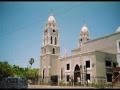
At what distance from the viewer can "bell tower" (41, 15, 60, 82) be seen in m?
37.1

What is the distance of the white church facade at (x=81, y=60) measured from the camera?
27.6 meters

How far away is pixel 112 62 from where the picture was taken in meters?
29.0

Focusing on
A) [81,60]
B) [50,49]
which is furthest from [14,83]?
[50,49]

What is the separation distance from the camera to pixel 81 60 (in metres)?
29.7

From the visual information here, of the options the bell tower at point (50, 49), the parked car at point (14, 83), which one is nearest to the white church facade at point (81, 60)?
the bell tower at point (50, 49)

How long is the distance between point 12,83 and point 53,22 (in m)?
26.7

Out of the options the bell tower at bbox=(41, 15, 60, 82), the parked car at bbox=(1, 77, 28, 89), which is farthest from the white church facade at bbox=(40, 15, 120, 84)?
the parked car at bbox=(1, 77, 28, 89)

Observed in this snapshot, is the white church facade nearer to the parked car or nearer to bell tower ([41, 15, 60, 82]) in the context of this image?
bell tower ([41, 15, 60, 82])

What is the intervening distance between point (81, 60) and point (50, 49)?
9786 millimetres

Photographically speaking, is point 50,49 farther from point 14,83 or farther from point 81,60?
point 14,83

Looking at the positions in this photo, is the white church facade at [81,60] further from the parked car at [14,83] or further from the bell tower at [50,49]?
the parked car at [14,83]

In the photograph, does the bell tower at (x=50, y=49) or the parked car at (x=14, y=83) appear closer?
the parked car at (x=14, y=83)

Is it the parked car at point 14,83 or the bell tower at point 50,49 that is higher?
the bell tower at point 50,49

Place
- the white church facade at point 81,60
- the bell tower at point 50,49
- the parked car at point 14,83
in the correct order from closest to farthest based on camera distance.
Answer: the parked car at point 14,83, the white church facade at point 81,60, the bell tower at point 50,49
